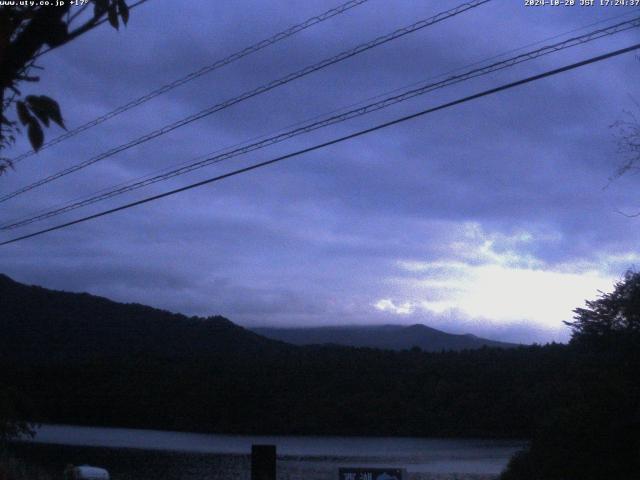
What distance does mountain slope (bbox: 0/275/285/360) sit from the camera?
51.9 metres

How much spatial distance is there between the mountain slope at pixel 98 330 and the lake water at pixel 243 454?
7733 mm

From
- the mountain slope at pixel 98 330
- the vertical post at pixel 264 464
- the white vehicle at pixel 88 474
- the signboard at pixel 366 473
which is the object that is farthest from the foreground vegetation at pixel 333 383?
the signboard at pixel 366 473

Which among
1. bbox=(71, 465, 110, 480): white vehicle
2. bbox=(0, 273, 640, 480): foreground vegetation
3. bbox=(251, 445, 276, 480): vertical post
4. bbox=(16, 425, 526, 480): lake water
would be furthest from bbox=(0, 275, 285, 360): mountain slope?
bbox=(251, 445, 276, 480): vertical post

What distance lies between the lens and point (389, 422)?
136 ft

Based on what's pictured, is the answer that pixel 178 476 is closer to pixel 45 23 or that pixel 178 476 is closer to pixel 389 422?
pixel 389 422

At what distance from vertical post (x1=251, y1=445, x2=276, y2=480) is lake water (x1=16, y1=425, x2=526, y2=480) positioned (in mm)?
7117

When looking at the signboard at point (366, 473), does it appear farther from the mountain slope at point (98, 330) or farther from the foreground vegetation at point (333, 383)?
the mountain slope at point (98, 330)

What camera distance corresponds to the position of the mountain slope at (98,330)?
5188 cm

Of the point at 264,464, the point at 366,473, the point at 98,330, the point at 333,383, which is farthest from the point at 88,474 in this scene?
the point at 98,330

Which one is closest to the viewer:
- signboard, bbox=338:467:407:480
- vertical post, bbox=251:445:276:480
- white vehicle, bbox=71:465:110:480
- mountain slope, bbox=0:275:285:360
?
signboard, bbox=338:467:407:480

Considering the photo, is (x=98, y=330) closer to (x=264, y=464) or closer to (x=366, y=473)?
(x=264, y=464)

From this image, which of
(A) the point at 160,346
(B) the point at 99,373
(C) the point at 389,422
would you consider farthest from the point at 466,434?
(A) the point at 160,346

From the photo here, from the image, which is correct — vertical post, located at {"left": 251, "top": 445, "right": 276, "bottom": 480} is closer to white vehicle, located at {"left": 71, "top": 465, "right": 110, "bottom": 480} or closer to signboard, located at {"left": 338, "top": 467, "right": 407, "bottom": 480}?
signboard, located at {"left": 338, "top": 467, "right": 407, "bottom": 480}

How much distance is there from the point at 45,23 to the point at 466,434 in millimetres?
35626
